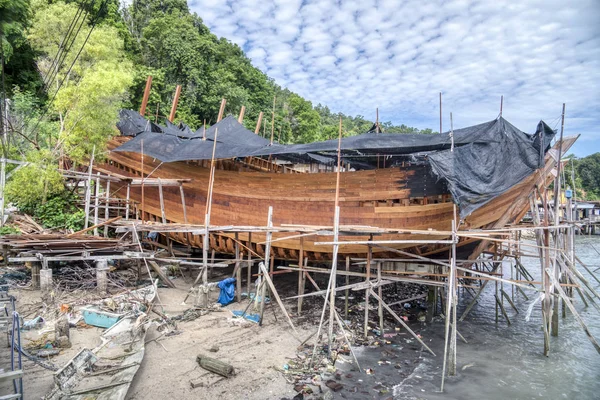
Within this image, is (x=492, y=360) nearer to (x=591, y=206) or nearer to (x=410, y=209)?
(x=410, y=209)

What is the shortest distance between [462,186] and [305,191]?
3921 millimetres

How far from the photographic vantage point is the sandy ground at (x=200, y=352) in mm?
5160

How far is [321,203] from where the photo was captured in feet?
29.5

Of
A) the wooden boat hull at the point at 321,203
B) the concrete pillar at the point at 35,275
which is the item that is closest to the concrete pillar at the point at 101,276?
the concrete pillar at the point at 35,275

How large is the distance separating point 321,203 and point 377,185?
1.54m

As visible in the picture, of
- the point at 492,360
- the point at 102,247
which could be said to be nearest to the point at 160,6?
the point at 102,247

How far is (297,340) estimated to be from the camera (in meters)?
7.33

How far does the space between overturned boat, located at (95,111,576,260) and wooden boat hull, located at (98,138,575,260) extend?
2 cm

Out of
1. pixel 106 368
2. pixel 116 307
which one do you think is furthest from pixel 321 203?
pixel 106 368

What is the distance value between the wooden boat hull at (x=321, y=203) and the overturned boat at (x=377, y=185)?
0.02 meters

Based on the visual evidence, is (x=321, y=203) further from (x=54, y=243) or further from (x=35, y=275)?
(x=35, y=275)

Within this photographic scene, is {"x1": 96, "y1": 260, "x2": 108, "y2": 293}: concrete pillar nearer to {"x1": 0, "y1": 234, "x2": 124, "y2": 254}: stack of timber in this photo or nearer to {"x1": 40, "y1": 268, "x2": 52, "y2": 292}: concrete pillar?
{"x1": 0, "y1": 234, "x2": 124, "y2": 254}: stack of timber

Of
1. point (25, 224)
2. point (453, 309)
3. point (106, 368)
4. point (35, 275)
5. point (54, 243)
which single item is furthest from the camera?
point (25, 224)

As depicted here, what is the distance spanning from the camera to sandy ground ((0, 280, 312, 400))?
5.16m
